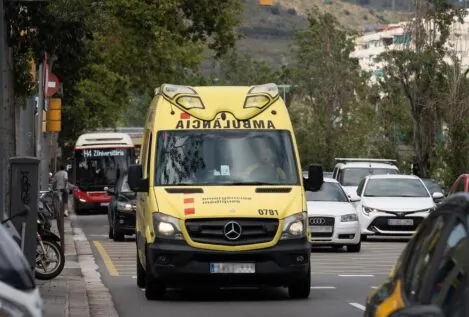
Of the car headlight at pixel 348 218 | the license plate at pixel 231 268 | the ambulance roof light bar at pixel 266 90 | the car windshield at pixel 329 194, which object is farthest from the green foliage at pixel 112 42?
the car headlight at pixel 348 218

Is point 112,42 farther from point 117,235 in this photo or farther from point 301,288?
point 301,288

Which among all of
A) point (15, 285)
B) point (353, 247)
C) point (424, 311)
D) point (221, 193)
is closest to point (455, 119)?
point (353, 247)

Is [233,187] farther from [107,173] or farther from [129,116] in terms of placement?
[129,116]

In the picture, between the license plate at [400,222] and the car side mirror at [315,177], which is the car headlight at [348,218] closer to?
the license plate at [400,222]

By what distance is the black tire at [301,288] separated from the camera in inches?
715

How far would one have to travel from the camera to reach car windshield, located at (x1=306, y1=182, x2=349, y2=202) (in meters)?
30.6

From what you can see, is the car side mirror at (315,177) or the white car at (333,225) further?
the white car at (333,225)

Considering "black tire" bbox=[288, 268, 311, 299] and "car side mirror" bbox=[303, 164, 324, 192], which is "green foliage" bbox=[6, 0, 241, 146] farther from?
"black tire" bbox=[288, 268, 311, 299]

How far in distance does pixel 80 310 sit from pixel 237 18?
29.5m

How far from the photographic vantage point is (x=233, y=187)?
18375mm

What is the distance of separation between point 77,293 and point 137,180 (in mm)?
1670

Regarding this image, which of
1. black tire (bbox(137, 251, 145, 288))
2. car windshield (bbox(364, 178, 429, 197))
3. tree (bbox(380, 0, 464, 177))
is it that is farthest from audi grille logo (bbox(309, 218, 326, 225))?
tree (bbox(380, 0, 464, 177))

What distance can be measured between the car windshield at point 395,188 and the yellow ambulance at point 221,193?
49.7 feet

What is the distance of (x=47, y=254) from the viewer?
21.3 metres
